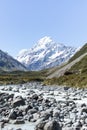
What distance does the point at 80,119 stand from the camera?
2258 cm

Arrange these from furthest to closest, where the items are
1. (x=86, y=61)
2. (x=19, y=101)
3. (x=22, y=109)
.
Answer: (x=86, y=61), (x=19, y=101), (x=22, y=109)

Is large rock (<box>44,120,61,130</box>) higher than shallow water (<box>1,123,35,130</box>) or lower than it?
lower

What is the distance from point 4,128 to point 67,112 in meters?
6.66

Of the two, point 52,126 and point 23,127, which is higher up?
point 23,127

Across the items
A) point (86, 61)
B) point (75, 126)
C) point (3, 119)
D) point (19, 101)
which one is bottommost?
point (75, 126)

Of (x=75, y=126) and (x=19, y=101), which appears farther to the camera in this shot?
(x=19, y=101)

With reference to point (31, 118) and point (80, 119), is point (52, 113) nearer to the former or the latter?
point (31, 118)

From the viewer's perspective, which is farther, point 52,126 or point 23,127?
point 23,127

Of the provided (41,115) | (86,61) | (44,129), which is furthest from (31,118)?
(86,61)

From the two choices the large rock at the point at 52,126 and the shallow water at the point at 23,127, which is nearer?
the large rock at the point at 52,126

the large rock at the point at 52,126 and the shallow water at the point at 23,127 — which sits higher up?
the shallow water at the point at 23,127

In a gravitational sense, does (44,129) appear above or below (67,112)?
below

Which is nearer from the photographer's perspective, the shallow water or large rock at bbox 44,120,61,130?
large rock at bbox 44,120,61,130

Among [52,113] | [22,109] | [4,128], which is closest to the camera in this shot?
[4,128]
